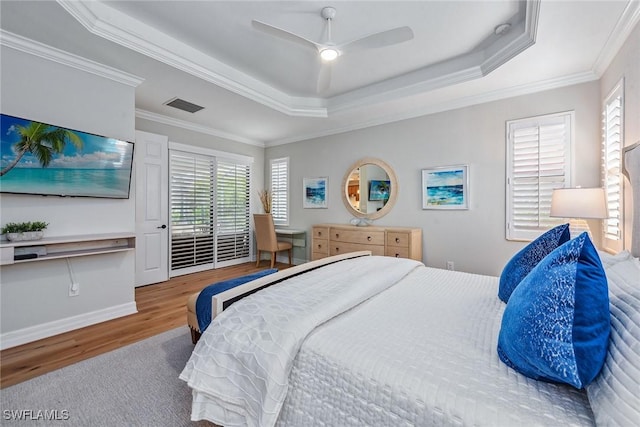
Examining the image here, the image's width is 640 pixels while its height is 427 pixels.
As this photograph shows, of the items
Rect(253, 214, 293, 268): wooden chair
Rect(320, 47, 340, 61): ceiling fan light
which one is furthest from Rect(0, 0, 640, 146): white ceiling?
Rect(253, 214, 293, 268): wooden chair

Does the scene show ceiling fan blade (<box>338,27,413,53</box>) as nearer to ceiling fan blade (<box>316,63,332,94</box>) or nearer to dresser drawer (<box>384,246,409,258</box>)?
ceiling fan blade (<box>316,63,332,94</box>)

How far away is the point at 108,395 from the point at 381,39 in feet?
10.3

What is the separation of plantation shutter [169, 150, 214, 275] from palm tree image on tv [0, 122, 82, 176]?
1.90 metres

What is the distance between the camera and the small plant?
2.36 meters

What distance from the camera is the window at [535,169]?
3.11m

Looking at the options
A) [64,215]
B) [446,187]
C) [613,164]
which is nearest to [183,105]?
[64,215]

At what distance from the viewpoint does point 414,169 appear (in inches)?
163

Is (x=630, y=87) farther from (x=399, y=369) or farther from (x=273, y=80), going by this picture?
(x=273, y=80)

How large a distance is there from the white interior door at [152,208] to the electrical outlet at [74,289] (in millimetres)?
1265

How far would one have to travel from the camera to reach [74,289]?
276cm

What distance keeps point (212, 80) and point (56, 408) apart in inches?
123

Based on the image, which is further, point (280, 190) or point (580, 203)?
point (280, 190)

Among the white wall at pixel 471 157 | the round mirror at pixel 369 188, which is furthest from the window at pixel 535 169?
the round mirror at pixel 369 188

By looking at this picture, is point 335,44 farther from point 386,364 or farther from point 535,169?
point 535,169
